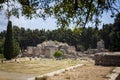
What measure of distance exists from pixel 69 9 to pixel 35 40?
11453 cm

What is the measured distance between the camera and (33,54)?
86500mm

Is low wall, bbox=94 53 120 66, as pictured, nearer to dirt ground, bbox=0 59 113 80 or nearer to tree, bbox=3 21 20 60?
dirt ground, bbox=0 59 113 80

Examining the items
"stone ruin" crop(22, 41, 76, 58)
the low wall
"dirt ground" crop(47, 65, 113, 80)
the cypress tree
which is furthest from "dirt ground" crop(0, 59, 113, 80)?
"stone ruin" crop(22, 41, 76, 58)

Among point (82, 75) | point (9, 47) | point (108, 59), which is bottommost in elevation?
point (82, 75)

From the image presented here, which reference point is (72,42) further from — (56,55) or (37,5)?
(37,5)

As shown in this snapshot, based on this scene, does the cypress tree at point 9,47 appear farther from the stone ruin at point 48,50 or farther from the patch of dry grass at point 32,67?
the stone ruin at point 48,50

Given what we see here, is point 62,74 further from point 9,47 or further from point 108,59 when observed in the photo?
point 9,47

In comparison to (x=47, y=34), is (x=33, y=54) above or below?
below

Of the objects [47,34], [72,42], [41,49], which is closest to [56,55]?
[41,49]

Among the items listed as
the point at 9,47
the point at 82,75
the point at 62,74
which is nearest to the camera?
the point at 82,75

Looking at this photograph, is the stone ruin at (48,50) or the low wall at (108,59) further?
the stone ruin at (48,50)

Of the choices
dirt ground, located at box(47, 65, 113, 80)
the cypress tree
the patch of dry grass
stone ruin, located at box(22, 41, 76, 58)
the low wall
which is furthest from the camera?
stone ruin, located at box(22, 41, 76, 58)

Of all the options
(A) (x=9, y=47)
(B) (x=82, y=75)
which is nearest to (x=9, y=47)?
(A) (x=9, y=47)

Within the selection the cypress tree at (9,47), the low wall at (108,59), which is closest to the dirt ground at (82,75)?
the low wall at (108,59)
